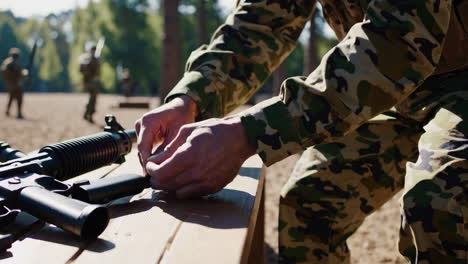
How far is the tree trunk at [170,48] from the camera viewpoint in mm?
11866

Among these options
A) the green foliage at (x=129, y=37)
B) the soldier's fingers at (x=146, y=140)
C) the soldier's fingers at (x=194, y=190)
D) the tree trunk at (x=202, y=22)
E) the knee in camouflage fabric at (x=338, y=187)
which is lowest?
the green foliage at (x=129, y=37)

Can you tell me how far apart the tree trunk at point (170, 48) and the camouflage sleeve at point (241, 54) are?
32.0 feet

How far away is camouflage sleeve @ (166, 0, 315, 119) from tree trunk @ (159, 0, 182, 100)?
32.0ft

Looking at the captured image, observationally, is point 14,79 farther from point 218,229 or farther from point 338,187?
point 218,229

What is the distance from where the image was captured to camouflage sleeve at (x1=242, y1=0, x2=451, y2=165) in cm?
156

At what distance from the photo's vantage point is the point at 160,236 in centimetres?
136

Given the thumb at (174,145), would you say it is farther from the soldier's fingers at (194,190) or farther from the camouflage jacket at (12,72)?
the camouflage jacket at (12,72)

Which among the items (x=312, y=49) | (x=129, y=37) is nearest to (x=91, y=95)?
(x=312, y=49)

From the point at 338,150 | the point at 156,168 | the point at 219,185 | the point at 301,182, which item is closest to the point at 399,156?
the point at 338,150

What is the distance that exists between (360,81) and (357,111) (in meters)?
0.09

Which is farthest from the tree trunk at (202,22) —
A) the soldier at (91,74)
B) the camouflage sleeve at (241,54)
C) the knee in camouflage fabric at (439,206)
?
the knee in camouflage fabric at (439,206)

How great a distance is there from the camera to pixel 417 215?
1491 mm

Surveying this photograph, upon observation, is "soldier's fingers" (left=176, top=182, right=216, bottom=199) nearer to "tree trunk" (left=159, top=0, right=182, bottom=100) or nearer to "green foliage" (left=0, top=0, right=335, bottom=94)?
"tree trunk" (left=159, top=0, right=182, bottom=100)

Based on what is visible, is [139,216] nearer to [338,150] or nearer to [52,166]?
[52,166]
